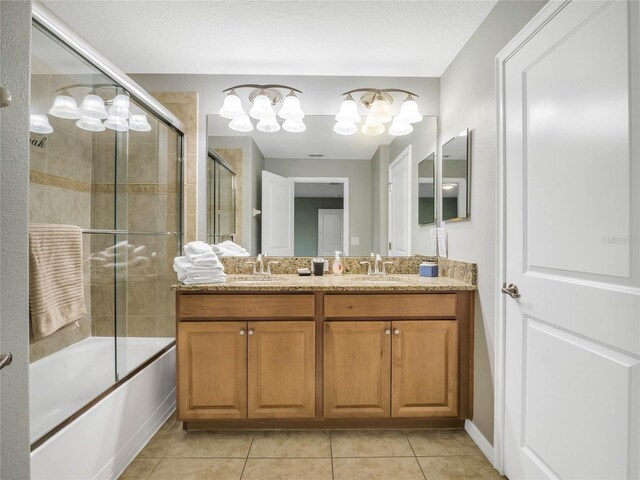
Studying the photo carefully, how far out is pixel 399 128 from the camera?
7.98ft

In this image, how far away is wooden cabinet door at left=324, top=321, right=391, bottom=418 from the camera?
6.19ft

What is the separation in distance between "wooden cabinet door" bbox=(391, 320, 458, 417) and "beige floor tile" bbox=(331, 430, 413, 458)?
0.14 m

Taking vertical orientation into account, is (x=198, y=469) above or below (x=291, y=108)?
below

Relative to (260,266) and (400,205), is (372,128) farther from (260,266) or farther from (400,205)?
(260,266)

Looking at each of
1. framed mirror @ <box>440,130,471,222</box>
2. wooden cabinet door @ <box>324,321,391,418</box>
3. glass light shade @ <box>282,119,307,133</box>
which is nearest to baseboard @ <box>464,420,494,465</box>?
wooden cabinet door @ <box>324,321,391,418</box>

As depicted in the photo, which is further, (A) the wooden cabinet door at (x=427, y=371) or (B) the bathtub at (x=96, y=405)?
(A) the wooden cabinet door at (x=427, y=371)

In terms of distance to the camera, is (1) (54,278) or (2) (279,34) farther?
(2) (279,34)

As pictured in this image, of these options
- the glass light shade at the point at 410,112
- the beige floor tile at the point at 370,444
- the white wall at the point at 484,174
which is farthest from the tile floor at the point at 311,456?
the glass light shade at the point at 410,112

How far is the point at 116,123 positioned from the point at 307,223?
1.33 metres

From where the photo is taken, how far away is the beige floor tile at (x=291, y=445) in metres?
1.75

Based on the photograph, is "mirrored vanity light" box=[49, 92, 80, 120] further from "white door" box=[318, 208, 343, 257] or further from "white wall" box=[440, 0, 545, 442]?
"white wall" box=[440, 0, 545, 442]

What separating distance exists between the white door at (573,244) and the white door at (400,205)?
915 mm

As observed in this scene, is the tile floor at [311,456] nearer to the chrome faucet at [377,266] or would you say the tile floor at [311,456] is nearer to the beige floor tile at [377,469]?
the beige floor tile at [377,469]

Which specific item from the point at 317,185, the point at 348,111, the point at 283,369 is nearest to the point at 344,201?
the point at 317,185
